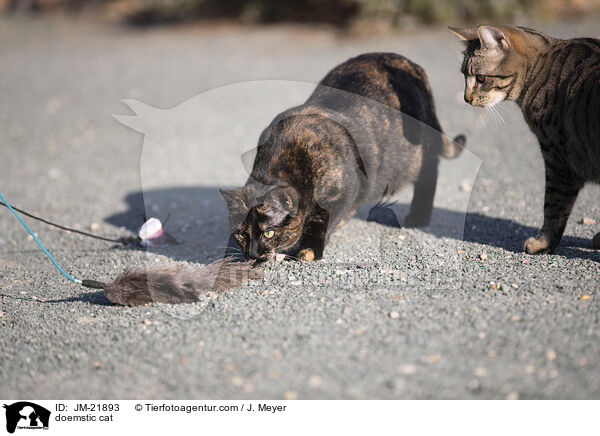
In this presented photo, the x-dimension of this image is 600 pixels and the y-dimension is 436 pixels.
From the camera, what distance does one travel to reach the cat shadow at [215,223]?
378cm

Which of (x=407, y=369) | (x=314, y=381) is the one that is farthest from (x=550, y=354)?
(x=314, y=381)

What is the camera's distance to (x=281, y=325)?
9.36 feet

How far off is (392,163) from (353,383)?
1856 mm

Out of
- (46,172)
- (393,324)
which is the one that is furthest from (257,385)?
(46,172)

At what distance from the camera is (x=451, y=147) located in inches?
169

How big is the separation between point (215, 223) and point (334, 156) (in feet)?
5.06

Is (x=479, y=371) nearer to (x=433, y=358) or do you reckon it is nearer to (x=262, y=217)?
(x=433, y=358)

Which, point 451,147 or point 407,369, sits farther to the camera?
point 451,147

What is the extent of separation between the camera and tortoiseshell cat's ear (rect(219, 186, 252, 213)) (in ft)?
10.6

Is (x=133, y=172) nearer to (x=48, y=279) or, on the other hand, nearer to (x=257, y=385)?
(x=48, y=279)

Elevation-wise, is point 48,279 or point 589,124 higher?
point 589,124

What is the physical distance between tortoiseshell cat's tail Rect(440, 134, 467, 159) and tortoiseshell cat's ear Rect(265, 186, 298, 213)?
1512 mm

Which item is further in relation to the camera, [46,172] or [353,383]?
[46,172]
